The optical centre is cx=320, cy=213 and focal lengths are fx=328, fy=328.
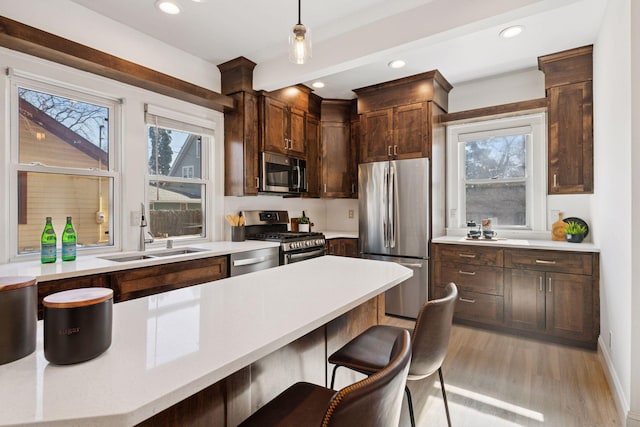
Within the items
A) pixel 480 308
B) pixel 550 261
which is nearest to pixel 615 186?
pixel 550 261

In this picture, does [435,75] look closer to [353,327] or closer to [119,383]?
[353,327]

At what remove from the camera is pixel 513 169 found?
3705 mm

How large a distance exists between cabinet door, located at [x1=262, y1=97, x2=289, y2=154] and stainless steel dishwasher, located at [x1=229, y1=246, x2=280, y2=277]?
1.14 meters

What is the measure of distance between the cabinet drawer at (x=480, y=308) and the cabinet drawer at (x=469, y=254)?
332 mm

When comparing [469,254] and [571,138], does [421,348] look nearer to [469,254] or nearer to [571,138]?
[469,254]

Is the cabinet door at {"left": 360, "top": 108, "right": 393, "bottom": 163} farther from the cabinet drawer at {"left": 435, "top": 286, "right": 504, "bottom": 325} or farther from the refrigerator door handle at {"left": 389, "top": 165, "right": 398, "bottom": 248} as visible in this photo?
the cabinet drawer at {"left": 435, "top": 286, "right": 504, "bottom": 325}

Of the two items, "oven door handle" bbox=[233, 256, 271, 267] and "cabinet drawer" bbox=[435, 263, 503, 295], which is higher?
"oven door handle" bbox=[233, 256, 271, 267]

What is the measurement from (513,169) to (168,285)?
3.70m

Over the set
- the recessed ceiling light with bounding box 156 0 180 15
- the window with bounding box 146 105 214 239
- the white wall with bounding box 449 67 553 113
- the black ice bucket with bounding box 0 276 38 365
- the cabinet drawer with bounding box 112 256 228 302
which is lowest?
the cabinet drawer with bounding box 112 256 228 302

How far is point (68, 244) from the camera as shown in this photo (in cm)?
229

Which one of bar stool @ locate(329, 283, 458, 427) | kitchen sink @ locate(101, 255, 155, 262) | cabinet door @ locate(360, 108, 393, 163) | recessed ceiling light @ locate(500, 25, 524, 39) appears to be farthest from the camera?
cabinet door @ locate(360, 108, 393, 163)

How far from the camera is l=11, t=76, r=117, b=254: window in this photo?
2.32 metres

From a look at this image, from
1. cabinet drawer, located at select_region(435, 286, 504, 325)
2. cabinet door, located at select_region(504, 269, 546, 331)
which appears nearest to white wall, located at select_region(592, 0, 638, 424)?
cabinet door, located at select_region(504, 269, 546, 331)

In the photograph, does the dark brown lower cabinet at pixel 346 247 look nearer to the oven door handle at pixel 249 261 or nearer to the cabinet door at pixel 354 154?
the cabinet door at pixel 354 154
